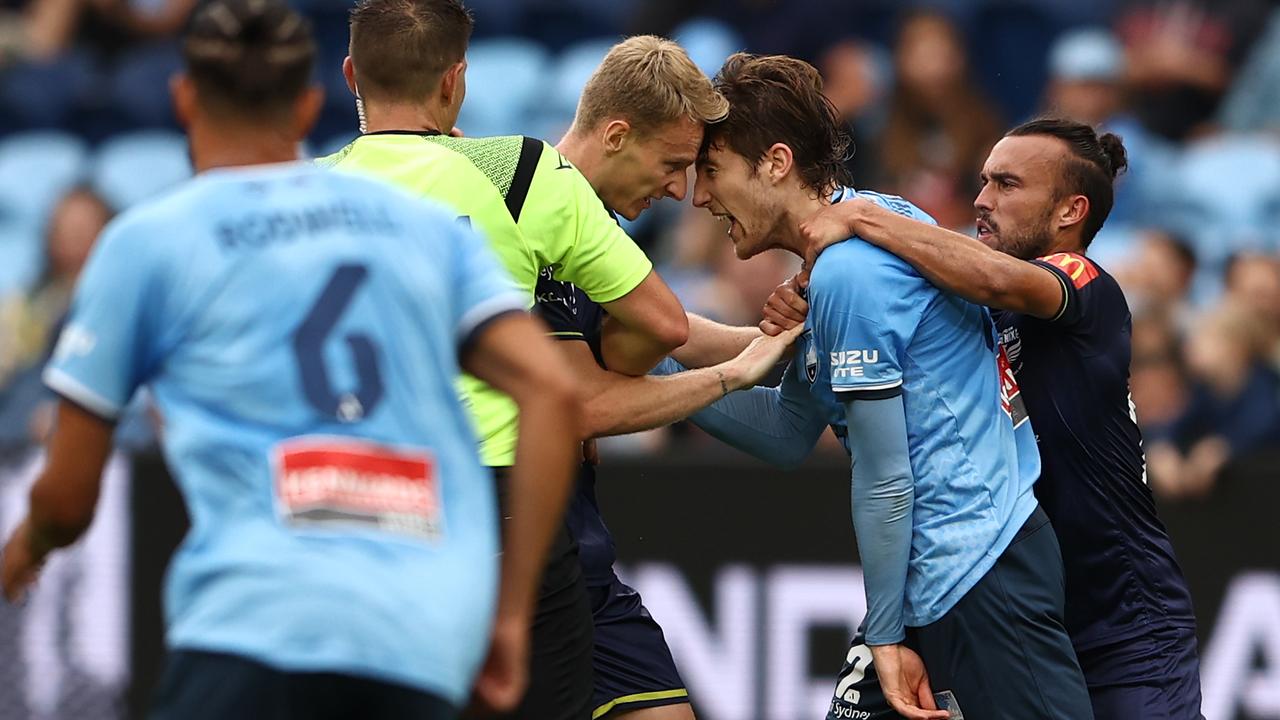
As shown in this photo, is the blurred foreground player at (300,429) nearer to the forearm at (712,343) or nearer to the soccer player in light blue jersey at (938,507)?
the soccer player in light blue jersey at (938,507)

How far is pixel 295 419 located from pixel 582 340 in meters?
1.97

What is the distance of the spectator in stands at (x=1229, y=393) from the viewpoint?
877 centimetres

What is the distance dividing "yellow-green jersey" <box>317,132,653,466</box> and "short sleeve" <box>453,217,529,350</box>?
107cm

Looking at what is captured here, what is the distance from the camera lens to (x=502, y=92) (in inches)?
460

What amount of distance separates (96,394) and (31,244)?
9183 millimetres

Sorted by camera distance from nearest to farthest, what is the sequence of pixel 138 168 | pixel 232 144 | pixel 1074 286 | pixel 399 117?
1. pixel 232 144
2. pixel 399 117
3. pixel 1074 286
4. pixel 138 168

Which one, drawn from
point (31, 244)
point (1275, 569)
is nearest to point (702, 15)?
point (31, 244)

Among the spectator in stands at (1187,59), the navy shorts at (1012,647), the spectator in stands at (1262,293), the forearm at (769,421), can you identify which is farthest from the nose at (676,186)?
the spectator in stands at (1187,59)

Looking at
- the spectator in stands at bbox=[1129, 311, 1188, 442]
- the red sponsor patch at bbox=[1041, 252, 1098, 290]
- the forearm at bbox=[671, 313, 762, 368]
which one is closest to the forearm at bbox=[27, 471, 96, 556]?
the forearm at bbox=[671, 313, 762, 368]

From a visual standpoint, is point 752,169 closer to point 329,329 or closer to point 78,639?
point 329,329

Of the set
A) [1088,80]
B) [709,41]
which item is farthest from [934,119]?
[709,41]

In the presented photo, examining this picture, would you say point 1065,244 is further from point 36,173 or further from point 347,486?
point 36,173

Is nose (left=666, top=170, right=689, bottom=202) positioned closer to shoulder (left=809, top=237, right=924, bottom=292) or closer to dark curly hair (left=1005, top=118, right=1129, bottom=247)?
shoulder (left=809, top=237, right=924, bottom=292)

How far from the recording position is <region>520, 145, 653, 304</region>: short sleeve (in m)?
4.30
